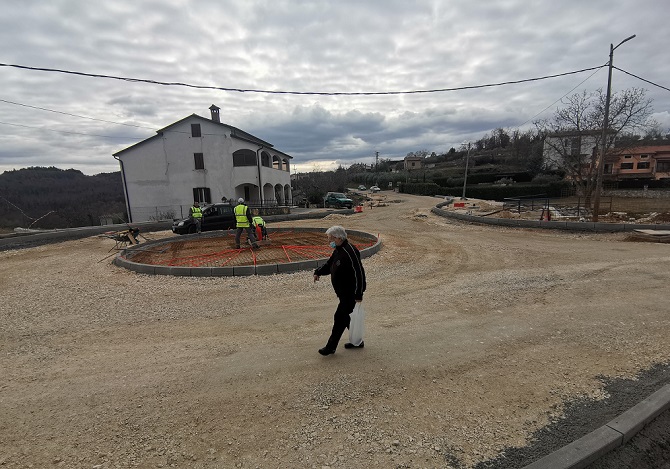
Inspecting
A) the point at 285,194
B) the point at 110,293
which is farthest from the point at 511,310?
the point at 285,194

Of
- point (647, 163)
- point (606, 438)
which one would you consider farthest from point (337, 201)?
point (647, 163)

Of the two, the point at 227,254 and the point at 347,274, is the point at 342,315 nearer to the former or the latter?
the point at 347,274

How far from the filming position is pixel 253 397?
11.2ft

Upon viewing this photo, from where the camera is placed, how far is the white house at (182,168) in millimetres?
30359

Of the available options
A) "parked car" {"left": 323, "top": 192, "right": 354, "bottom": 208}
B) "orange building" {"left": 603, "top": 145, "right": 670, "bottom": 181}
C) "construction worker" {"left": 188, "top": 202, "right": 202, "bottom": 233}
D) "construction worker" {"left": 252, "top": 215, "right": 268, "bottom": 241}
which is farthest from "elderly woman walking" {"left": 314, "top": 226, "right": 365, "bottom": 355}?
"orange building" {"left": 603, "top": 145, "right": 670, "bottom": 181}

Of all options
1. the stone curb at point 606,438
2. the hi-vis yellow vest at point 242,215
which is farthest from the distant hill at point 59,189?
the stone curb at point 606,438

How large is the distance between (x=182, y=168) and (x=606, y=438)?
1323 inches

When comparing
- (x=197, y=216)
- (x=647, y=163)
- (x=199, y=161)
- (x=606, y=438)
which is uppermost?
(x=199, y=161)

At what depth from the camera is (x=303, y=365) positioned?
13.1 ft

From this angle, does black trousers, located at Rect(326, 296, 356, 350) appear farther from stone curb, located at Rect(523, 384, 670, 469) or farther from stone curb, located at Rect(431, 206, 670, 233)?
stone curb, located at Rect(431, 206, 670, 233)

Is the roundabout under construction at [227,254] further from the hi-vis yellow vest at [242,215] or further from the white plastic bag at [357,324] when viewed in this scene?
the white plastic bag at [357,324]

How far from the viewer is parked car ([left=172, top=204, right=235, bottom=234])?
1598 centimetres

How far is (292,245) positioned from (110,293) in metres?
6.27

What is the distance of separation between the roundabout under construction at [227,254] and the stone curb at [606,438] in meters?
6.64
